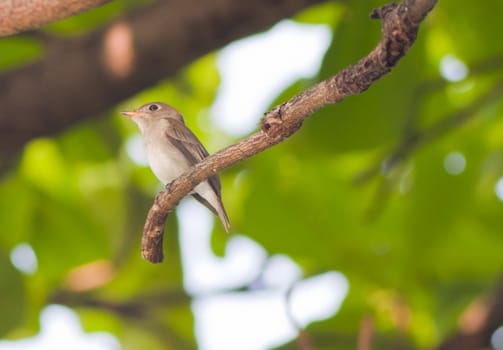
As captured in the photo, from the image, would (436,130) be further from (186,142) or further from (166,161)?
(166,161)

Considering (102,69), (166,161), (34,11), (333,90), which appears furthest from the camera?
(102,69)

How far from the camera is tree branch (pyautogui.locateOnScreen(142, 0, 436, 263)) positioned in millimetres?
1952

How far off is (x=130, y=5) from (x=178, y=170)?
2187 mm

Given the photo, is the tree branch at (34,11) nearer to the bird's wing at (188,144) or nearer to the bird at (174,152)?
the bird at (174,152)

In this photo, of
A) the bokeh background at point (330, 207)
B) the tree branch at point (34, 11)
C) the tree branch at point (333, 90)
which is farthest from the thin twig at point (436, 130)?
the tree branch at point (333, 90)

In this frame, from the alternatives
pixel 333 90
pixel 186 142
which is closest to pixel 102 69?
pixel 186 142

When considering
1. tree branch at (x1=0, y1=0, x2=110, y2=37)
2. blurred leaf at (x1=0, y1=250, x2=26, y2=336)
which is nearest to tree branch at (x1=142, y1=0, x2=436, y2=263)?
tree branch at (x1=0, y1=0, x2=110, y2=37)

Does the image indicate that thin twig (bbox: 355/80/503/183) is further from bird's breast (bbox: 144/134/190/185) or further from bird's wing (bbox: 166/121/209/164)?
bird's breast (bbox: 144/134/190/185)

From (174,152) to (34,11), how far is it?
4.58 feet

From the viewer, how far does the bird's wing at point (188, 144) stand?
153 inches

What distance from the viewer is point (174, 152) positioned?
409 cm

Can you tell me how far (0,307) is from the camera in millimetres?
5188

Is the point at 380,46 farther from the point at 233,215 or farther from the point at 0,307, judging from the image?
the point at 233,215

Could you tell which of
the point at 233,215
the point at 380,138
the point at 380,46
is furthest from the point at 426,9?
the point at 233,215
